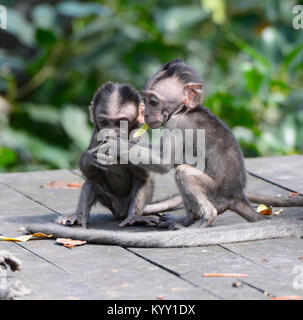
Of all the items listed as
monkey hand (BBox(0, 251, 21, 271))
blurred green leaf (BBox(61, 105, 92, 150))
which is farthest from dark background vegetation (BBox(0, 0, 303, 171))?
monkey hand (BBox(0, 251, 21, 271))

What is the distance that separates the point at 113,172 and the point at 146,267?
44.9 inches

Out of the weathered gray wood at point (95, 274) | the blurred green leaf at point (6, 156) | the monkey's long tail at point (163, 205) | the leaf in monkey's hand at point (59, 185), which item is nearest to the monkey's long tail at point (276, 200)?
the monkey's long tail at point (163, 205)

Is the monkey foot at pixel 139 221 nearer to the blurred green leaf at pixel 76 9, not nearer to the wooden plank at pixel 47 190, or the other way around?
the wooden plank at pixel 47 190

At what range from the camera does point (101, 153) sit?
5301 millimetres

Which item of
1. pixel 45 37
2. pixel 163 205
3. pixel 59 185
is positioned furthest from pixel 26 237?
pixel 45 37

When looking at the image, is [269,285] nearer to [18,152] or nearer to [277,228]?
[277,228]

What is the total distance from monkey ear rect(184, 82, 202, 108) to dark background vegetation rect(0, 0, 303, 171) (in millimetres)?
3973

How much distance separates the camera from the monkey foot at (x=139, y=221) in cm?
555

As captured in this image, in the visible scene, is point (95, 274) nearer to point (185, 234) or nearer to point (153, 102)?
point (185, 234)

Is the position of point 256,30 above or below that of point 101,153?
above

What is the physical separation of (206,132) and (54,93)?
613cm

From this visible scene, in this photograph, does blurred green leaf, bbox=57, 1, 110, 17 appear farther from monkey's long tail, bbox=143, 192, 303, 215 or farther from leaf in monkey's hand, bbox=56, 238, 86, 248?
leaf in monkey's hand, bbox=56, 238, 86, 248
